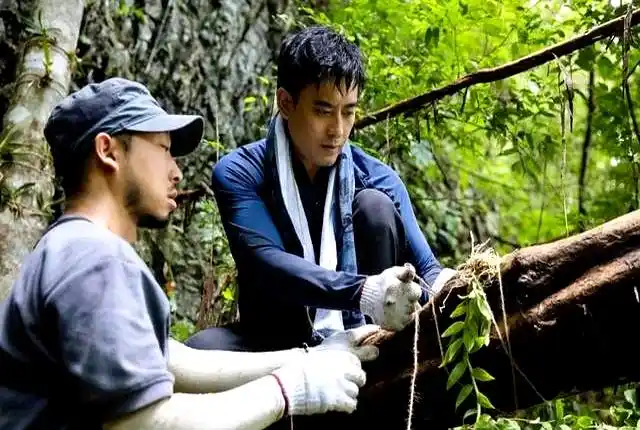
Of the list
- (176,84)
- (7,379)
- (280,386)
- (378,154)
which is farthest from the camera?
(176,84)

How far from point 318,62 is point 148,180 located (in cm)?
92

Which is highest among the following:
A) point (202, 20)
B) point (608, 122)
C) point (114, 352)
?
point (202, 20)

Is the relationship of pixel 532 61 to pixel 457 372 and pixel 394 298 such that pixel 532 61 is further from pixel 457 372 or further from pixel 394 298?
pixel 457 372

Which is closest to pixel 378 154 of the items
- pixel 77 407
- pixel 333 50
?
pixel 333 50

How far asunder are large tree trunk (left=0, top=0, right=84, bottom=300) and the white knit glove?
181 centimetres

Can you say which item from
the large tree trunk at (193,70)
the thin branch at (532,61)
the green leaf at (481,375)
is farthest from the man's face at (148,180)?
the large tree trunk at (193,70)

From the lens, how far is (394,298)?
2.28 meters

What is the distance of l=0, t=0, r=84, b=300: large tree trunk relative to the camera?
3717 millimetres

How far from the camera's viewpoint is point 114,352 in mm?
1741

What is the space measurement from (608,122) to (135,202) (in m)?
2.66

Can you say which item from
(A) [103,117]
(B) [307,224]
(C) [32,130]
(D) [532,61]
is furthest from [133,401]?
(C) [32,130]

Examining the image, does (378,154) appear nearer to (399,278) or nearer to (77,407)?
(399,278)

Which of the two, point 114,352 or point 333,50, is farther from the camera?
point 333,50

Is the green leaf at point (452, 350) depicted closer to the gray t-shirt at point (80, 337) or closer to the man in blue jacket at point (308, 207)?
the man in blue jacket at point (308, 207)
